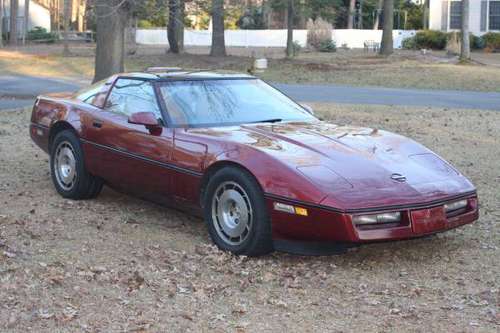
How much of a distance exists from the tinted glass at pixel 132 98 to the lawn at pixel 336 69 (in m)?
18.0

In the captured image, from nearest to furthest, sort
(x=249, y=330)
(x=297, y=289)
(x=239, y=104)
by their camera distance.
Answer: (x=249, y=330) → (x=297, y=289) → (x=239, y=104)

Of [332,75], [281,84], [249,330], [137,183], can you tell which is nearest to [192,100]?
[137,183]

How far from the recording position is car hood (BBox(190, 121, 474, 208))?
16.6 ft

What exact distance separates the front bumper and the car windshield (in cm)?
138

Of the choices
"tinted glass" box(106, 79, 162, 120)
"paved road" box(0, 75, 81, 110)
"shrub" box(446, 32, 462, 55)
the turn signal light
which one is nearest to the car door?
"tinted glass" box(106, 79, 162, 120)

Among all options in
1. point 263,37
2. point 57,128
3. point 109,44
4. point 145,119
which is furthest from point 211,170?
point 263,37

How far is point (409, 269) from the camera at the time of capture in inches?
205

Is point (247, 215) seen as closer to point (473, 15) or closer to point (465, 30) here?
point (465, 30)

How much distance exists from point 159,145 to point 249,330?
238cm

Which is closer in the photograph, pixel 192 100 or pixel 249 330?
pixel 249 330

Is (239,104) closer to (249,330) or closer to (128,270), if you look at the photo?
(128,270)

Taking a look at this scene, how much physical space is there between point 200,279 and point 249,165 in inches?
35.3

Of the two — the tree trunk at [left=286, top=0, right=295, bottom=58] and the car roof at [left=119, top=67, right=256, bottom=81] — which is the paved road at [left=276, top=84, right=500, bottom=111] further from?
the tree trunk at [left=286, top=0, right=295, bottom=58]

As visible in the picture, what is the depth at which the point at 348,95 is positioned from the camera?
2028cm
